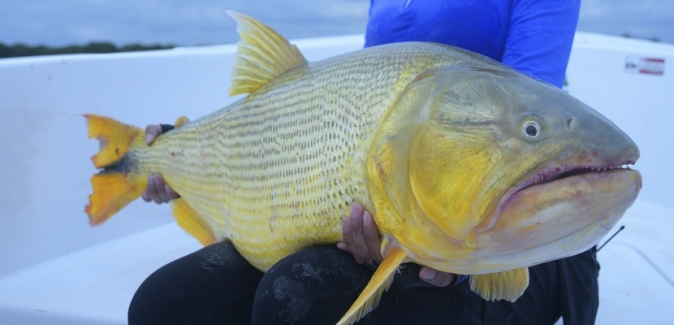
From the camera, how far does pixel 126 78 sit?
3.72 metres

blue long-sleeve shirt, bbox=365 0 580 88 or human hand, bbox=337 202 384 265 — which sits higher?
blue long-sleeve shirt, bbox=365 0 580 88

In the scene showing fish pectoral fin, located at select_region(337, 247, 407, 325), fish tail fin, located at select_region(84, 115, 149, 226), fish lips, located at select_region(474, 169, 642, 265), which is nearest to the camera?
fish lips, located at select_region(474, 169, 642, 265)

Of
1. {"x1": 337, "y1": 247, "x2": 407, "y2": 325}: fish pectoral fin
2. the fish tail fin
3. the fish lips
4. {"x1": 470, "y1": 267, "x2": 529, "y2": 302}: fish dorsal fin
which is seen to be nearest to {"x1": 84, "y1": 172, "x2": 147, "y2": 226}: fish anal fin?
the fish tail fin

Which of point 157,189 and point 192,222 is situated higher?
point 157,189

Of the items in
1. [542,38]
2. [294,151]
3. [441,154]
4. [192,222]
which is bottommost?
[192,222]

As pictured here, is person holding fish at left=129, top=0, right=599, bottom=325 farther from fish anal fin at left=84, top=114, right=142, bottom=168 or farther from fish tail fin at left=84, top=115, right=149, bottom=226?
fish anal fin at left=84, top=114, right=142, bottom=168

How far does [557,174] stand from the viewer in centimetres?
113

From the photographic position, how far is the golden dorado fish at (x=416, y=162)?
3.73ft

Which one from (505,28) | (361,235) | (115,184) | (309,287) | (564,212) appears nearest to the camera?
(564,212)

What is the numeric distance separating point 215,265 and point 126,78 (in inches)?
85.9

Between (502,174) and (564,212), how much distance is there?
0.14 meters

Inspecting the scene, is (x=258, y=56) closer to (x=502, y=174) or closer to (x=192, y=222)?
(x=192, y=222)

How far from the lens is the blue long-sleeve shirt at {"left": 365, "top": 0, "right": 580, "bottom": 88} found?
2.09 meters

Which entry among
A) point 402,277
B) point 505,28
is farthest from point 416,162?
point 505,28
